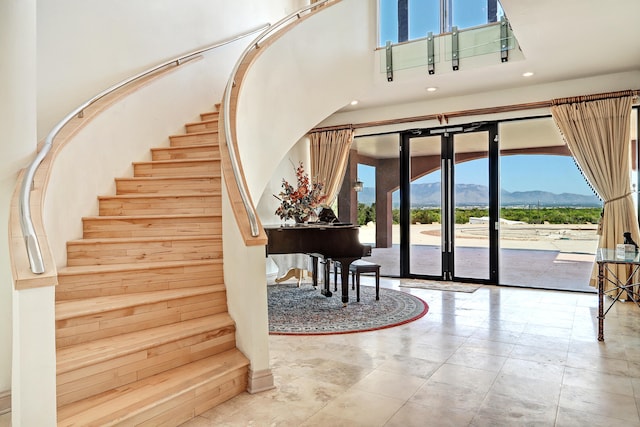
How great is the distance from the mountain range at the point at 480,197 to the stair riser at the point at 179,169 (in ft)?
12.6

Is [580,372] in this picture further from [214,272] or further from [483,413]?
[214,272]

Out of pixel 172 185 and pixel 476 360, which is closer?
pixel 476 360

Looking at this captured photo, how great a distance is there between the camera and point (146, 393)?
7.39 feet

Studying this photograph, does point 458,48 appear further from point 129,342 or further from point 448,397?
point 129,342

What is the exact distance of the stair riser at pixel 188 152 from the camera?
4.34 meters

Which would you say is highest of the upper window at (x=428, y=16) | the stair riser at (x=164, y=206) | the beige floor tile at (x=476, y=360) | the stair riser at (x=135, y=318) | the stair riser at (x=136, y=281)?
the upper window at (x=428, y=16)

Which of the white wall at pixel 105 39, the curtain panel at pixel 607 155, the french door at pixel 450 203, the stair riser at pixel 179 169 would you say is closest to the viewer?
the white wall at pixel 105 39

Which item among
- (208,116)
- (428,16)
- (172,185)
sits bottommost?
(172,185)

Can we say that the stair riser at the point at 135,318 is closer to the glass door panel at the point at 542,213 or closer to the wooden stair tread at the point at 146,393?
the wooden stair tread at the point at 146,393

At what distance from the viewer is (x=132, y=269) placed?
2.89 metres

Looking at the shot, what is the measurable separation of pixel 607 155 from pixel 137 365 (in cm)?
581

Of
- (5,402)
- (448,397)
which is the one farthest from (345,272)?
(5,402)

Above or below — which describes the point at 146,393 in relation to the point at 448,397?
above

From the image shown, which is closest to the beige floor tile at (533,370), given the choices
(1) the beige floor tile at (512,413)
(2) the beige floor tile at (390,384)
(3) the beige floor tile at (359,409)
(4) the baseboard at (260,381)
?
(1) the beige floor tile at (512,413)
